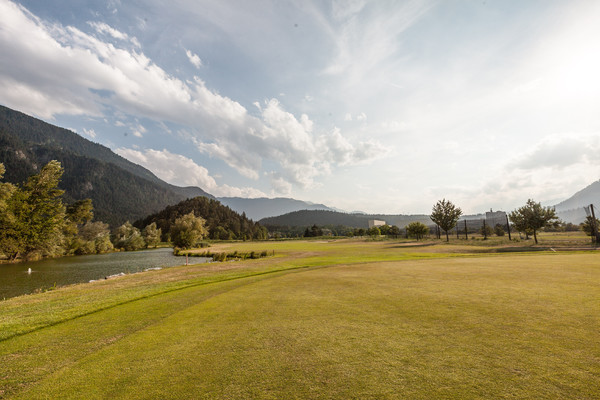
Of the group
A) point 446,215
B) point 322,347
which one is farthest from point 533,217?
point 322,347

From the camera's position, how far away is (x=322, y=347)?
218 inches

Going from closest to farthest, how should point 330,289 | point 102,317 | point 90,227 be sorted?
point 102,317 → point 330,289 → point 90,227

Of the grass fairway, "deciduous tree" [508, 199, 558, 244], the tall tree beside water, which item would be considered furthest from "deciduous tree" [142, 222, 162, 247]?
"deciduous tree" [508, 199, 558, 244]

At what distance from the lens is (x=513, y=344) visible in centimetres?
527

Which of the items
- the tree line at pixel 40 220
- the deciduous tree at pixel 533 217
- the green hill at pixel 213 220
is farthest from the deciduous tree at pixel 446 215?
the green hill at pixel 213 220

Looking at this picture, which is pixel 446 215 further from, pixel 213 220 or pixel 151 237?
pixel 213 220

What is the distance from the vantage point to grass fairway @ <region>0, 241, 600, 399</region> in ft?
13.1

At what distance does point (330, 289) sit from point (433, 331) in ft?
20.4

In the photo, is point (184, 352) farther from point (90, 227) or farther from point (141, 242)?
point (90, 227)

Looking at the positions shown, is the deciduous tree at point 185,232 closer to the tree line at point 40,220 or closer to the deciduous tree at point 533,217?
the tree line at point 40,220

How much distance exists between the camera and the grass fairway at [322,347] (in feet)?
13.1

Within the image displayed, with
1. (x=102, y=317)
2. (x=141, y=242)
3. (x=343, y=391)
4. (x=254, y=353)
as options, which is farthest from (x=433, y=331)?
(x=141, y=242)

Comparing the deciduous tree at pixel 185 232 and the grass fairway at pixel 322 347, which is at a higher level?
the deciduous tree at pixel 185 232

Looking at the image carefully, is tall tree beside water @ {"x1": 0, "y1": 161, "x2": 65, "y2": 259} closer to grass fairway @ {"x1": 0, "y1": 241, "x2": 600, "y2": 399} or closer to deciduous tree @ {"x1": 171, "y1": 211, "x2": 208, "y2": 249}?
deciduous tree @ {"x1": 171, "y1": 211, "x2": 208, "y2": 249}
